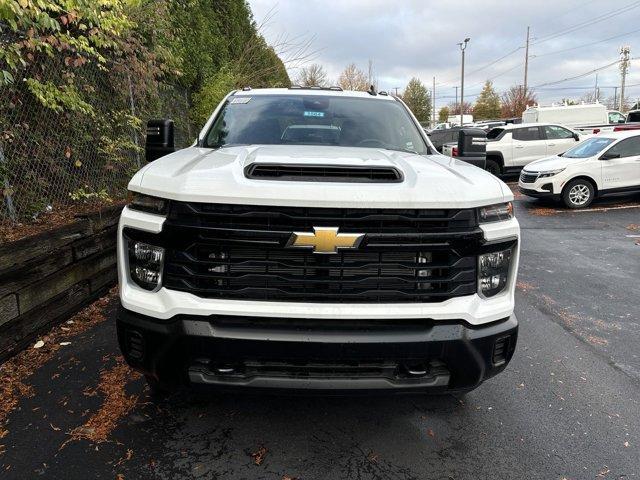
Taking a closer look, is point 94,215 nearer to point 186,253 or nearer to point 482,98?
point 186,253

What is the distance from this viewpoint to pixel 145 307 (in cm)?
240

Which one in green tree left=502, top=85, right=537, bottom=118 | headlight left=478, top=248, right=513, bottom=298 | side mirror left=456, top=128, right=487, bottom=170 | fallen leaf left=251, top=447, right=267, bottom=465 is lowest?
fallen leaf left=251, top=447, right=267, bottom=465

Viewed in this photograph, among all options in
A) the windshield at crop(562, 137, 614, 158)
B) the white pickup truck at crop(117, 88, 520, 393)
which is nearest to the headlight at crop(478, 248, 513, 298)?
the white pickup truck at crop(117, 88, 520, 393)

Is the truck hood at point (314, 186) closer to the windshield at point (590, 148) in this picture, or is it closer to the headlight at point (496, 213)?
the headlight at point (496, 213)

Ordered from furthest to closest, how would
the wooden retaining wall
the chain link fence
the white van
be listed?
the white van → the chain link fence → the wooden retaining wall

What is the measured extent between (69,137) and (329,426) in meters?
4.76

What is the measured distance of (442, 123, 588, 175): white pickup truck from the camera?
15.6m

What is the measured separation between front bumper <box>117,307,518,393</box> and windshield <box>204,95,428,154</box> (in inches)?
67.0

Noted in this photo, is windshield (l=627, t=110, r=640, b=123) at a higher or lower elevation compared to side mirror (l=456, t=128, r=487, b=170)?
higher

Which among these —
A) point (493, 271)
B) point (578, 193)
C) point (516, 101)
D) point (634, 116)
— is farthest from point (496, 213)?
point (516, 101)

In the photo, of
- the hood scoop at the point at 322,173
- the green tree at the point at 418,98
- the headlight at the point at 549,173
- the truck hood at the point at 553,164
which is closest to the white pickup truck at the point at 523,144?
the truck hood at the point at 553,164

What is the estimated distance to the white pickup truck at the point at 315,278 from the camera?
7.48 ft

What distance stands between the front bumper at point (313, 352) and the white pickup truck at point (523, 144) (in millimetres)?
14208

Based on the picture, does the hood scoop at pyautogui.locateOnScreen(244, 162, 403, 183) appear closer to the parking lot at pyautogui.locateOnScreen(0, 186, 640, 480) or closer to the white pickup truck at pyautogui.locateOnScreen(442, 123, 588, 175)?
the parking lot at pyautogui.locateOnScreen(0, 186, 640, 480)
